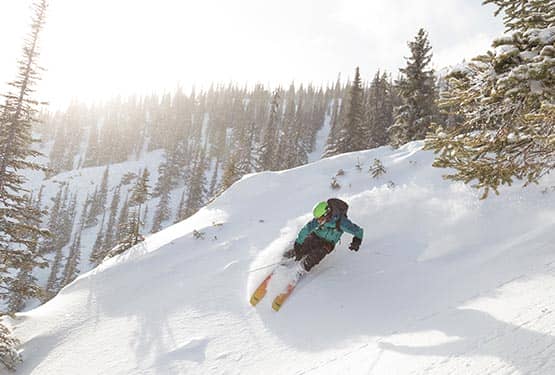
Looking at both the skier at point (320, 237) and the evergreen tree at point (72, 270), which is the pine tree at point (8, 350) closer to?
the skier at point (320, 237)

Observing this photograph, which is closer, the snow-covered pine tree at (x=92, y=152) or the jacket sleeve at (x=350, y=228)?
the jacket sleeve at (x=350, y=228)

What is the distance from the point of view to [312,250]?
7207mm

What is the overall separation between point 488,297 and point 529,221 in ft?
8.94

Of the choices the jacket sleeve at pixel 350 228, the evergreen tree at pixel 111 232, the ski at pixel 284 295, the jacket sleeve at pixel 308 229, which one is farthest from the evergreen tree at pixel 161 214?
the jacket sleeve at pixel 350 228

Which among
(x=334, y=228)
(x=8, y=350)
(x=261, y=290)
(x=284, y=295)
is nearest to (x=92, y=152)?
(x=8, y=350)

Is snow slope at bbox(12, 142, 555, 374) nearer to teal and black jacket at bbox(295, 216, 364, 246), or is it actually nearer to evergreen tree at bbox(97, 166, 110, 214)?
teal and black jacket at bbox(295, 216, 364, 246)

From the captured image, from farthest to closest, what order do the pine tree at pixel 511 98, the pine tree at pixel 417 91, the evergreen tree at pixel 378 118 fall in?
the evergreen tree at pixel 378 118 → the pine tree at pixel 417 91 → the pine tree at pixel 511 98

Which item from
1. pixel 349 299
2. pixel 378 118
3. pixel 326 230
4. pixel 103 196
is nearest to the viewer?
pixel 349 299

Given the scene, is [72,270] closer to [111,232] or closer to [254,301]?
[111,232]

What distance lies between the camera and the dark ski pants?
6918 millimetres

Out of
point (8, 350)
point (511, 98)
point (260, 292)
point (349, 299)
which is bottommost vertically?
point (8, 350)

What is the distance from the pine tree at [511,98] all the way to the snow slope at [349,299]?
177 cm

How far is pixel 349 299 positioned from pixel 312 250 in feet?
4.42

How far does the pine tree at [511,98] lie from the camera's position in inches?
157
